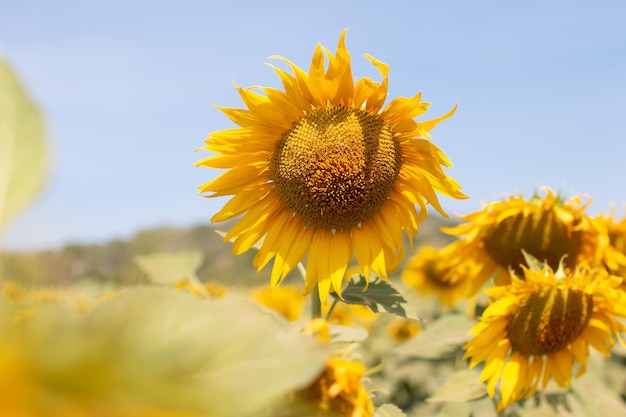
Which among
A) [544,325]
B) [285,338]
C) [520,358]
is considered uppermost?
[285,338]

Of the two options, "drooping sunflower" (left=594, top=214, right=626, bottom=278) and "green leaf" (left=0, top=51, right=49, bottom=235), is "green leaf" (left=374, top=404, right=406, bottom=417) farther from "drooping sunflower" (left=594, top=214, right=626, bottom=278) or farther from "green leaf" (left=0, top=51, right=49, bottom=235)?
"drooping sunflower" (left=594, top=214, right=626, bottom=278)

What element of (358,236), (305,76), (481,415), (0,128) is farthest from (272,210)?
(0,128)

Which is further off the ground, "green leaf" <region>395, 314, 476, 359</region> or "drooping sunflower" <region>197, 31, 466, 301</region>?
"drooping sunflower" <region>197, 31, 466, 301</region>

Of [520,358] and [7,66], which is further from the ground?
[7,66]

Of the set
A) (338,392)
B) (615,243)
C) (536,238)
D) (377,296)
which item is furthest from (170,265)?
(615,243)

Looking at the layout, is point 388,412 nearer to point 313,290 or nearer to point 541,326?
point 313,290

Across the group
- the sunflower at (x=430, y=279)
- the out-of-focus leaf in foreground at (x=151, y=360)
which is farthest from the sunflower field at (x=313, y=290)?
the sunflower at (x=430, y=279)

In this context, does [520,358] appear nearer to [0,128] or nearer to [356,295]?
[356,295]

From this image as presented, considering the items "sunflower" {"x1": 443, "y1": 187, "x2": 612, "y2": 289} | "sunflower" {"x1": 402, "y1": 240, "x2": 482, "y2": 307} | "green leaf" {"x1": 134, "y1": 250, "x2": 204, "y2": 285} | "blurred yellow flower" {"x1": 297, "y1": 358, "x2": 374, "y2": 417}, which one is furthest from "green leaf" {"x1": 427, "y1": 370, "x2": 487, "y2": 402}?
"sunflower" {"x1": 402, "y1": 240, "x2": 482, "y2": 307}
